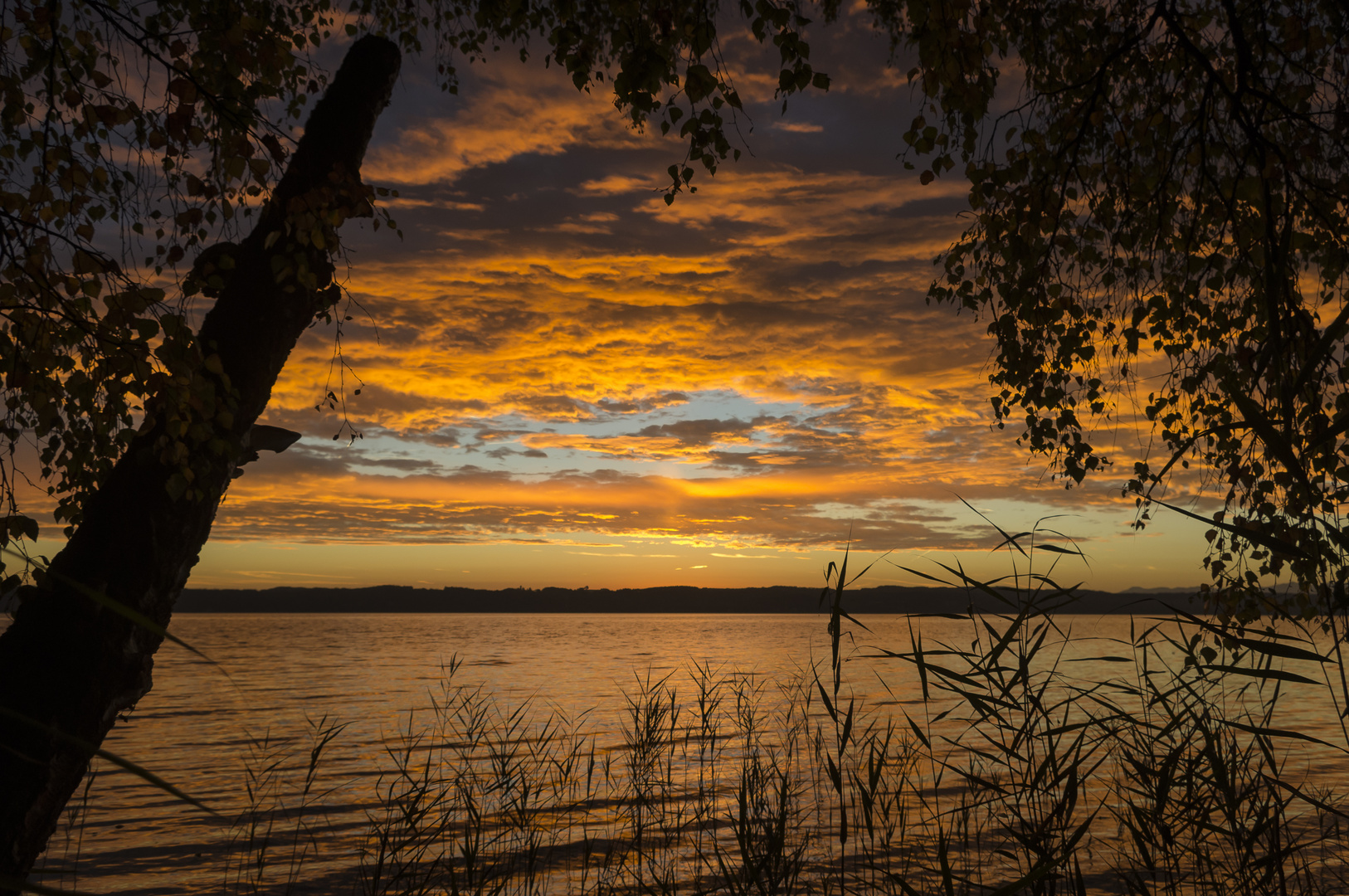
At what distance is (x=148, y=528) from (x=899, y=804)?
5.67 metres

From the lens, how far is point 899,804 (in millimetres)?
6500

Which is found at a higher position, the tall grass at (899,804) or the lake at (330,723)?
the tall grass at (899,804)

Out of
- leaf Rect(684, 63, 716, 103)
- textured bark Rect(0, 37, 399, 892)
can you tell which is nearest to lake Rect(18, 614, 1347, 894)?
textured bark Rect(0, 37, 399, 892)

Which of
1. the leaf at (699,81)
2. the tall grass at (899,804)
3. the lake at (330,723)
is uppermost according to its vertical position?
the leaf at (699,81)

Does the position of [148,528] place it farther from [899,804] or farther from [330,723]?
[330,723]

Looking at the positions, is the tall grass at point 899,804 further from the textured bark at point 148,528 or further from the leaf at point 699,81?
the leaf at point 699,81

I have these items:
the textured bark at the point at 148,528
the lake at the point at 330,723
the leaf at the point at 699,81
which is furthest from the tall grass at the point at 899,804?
the leaf at the point at 699,81

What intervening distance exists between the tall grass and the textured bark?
50.5 inches

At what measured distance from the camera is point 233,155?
3.75 meters

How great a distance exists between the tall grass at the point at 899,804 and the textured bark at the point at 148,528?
1282mm

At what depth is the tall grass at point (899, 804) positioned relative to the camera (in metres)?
4.12

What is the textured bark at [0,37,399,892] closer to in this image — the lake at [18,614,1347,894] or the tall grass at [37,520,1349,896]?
the lake at [18,614,1347,894]

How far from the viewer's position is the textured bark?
4.22 m

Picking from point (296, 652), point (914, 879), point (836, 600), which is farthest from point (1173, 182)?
point (296, 652)
